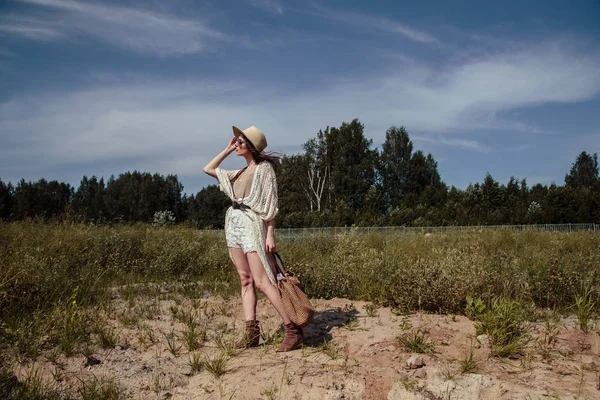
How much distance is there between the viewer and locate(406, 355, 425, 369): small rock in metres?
3.76

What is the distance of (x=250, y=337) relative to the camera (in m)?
4.46

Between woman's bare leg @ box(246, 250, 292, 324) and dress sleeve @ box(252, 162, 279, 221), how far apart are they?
0.39 meters

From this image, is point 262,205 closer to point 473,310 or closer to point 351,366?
point 351,366

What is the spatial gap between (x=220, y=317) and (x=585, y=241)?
10.5m

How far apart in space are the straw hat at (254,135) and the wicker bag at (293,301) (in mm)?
1196

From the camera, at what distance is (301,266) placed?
6.92 meters

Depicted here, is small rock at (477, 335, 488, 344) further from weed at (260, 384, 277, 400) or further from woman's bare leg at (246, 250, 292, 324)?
weed at (260, 384, 277, 400)

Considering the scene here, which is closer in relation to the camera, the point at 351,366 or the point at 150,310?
the point at 351,366

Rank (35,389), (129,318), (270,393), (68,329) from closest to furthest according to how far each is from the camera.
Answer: (35,389), (270,393), (68,329), (129,318)

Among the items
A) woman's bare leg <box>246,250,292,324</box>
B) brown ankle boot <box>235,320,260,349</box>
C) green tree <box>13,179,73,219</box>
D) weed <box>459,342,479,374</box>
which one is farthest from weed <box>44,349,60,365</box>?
green tree <box>13,179,73,219</box>

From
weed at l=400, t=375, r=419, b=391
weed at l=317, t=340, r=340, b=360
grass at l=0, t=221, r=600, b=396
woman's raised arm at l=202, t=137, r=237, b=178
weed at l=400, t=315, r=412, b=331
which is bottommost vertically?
weed at l=400, t=375, r=419, b=391

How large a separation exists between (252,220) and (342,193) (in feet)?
141

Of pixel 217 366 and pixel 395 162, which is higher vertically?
pixel 395 162

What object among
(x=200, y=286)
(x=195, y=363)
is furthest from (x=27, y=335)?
(x=200, y=286)
